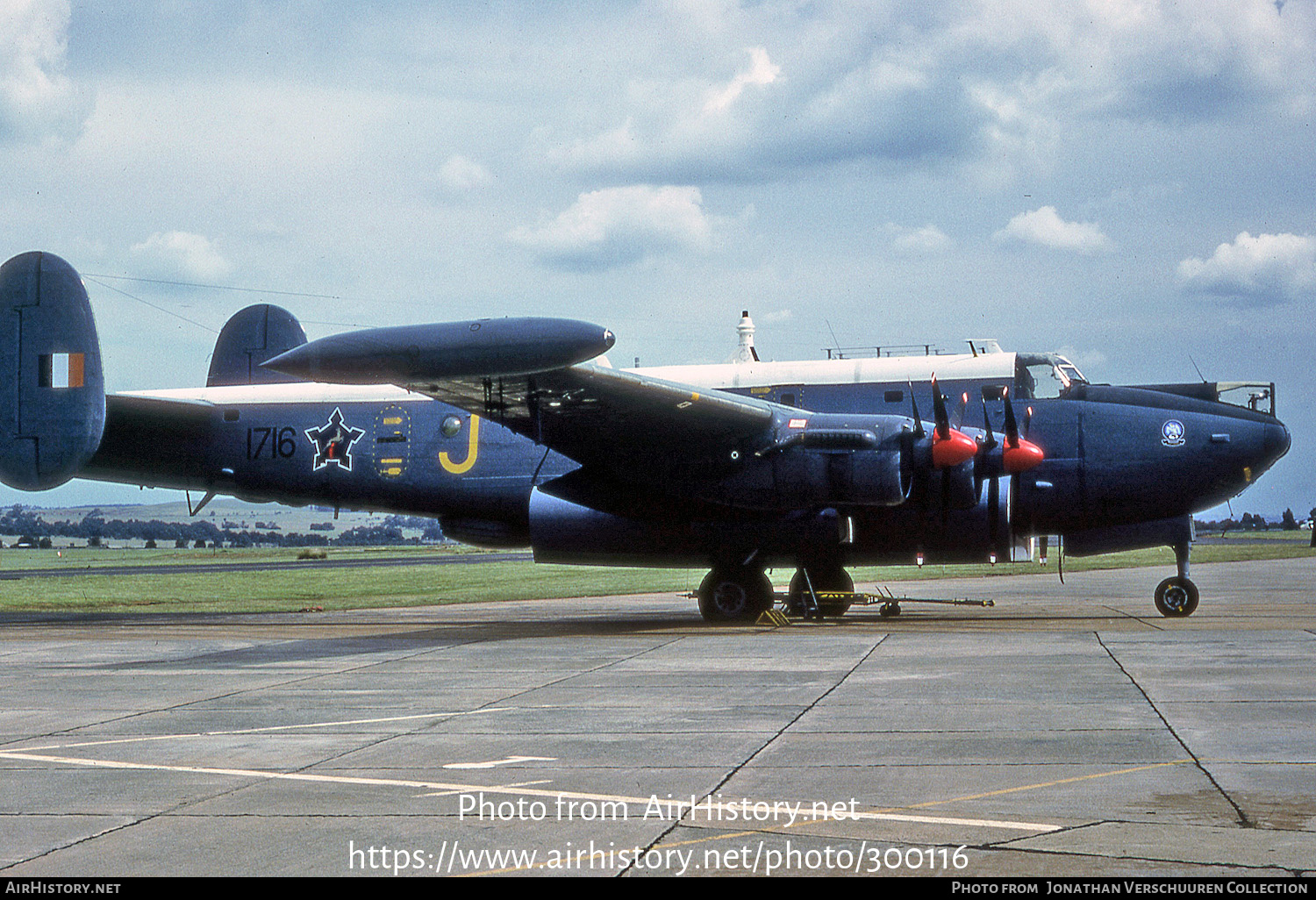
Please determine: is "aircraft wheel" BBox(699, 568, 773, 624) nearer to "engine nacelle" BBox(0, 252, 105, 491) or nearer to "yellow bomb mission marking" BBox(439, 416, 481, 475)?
"yellow bomb mission marking" BBox(439, 416, 481, 475)

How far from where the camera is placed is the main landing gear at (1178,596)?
20.2m

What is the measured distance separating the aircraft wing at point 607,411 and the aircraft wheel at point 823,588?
3.52 m

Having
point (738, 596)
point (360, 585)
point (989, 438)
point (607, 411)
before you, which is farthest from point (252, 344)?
point (360, 585)

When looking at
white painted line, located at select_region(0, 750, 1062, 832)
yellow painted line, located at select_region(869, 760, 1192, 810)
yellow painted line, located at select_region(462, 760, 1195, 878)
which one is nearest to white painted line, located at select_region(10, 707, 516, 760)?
white painted line, located at select_region(0, 750, 1062, 832)

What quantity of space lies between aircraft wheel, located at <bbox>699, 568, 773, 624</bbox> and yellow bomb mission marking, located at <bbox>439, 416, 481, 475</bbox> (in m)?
4.75

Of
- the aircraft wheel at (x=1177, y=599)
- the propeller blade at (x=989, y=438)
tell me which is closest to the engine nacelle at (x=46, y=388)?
the propeller blade at (x=989, y=438)

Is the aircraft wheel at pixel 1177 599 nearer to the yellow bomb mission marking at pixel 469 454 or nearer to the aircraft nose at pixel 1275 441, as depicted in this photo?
the aircraft nose at pixel 1275 441

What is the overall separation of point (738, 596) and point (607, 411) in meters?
4.45

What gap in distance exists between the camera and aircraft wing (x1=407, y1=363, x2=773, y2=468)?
1773cm

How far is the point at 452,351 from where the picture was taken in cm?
1466

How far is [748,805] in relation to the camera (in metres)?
7.07

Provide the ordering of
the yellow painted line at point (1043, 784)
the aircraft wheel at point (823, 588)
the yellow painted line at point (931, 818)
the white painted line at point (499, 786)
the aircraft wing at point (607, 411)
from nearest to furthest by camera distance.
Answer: the yellow painted line at point (931, 818), the yellow painted line at point (1043, 784), the white painted line at point (499, 786), the aircraft wing at point (607, 411), the aircraft wheel at point (823, 588)

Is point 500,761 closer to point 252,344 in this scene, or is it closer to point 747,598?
point 747,598

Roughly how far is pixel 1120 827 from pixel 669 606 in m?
21.2
